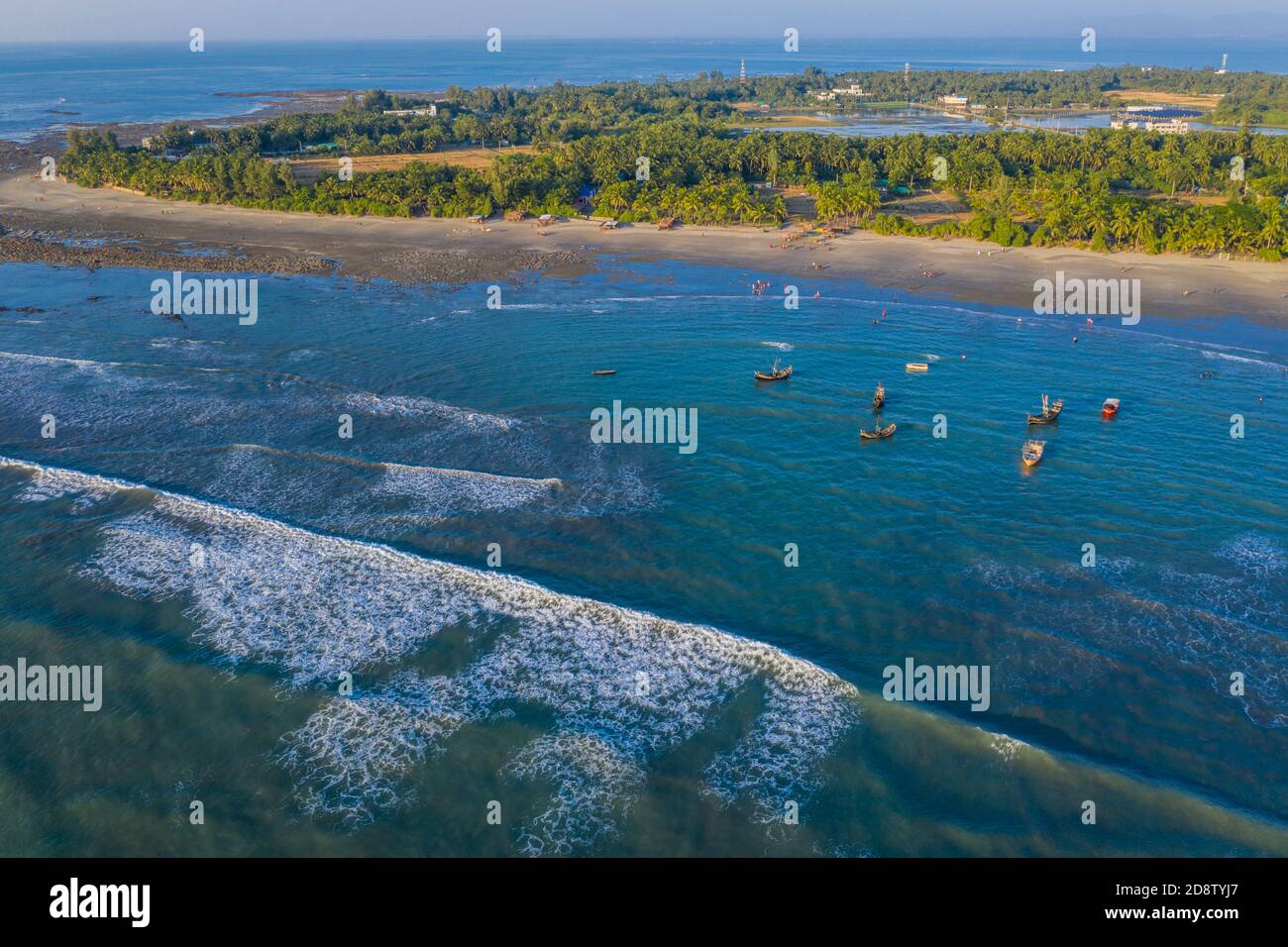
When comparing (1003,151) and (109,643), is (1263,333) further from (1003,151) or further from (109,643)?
(109,643)

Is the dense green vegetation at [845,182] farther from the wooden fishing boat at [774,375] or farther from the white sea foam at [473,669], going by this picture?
the white sea foam at [473,669]

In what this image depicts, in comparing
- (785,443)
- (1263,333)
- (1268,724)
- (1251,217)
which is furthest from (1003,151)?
(1268,724)

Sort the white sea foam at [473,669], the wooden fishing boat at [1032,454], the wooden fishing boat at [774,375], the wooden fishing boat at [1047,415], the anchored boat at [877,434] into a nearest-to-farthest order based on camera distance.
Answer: the white sea foam at [473,669], the wooden fishing boat at [1032,454], the anchored boat at [877,434], the wooden fishing boat at [1047,415], the wooden fishing boat at [774,375]

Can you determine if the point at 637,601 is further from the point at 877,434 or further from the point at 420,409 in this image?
the point at 420,409

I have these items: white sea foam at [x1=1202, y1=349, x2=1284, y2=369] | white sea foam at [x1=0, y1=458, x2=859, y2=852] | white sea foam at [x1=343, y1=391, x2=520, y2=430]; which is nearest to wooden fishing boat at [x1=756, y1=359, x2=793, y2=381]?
white sea foam at [x1=343, y1=391, x2=520, y2=430]

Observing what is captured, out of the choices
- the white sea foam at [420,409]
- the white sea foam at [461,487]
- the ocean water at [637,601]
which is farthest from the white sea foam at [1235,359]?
the white sea foam at [420,409]

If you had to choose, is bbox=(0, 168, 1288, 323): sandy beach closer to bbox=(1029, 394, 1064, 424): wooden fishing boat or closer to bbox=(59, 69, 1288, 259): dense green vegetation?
bbox=(59, 69, 1288, 259): dense green vegetation

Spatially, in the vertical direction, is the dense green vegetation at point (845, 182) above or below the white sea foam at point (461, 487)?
above

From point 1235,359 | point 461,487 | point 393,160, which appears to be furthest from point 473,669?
point 393,160
